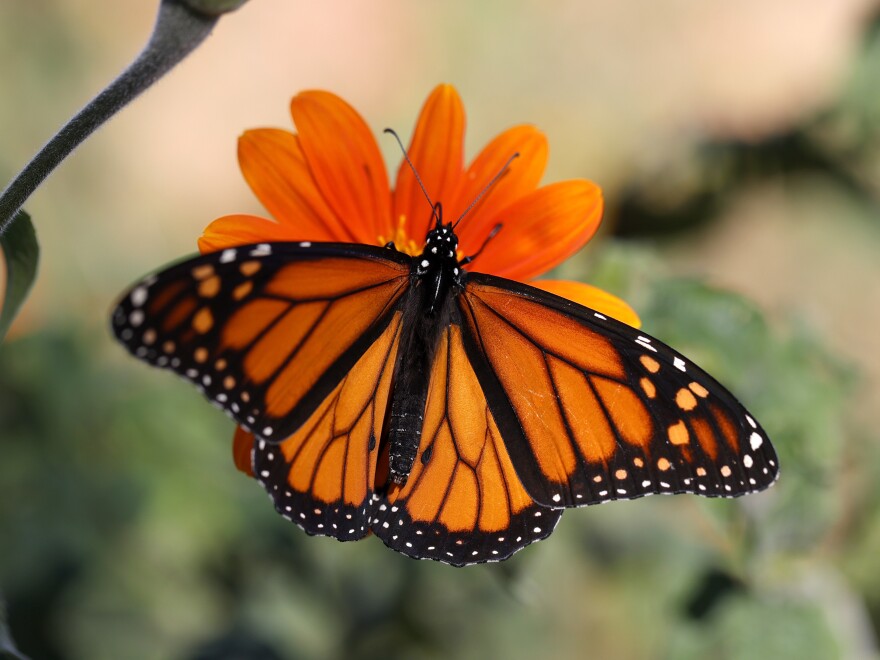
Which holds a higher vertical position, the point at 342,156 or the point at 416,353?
the point at 342,156

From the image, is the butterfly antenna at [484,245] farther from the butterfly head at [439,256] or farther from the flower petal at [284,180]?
the flower petal at [284,180]

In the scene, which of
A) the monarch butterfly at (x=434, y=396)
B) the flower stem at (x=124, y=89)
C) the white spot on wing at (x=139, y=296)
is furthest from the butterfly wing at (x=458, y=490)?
the flower stem at (x=124, y=89)

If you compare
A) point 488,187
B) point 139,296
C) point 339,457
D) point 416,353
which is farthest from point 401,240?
point 139,296

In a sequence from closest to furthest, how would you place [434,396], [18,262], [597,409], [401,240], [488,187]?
[18,262]
[597,409]
[434,396]
[488,187]
[401,240]

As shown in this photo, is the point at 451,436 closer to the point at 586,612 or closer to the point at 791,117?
the point at 586,612

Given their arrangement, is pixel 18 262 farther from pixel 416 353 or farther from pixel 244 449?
pixel 416 353

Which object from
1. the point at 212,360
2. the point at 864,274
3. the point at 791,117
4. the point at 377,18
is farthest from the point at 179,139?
the point at 212,360

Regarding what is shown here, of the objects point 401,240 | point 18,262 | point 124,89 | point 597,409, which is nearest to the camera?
point 124,89

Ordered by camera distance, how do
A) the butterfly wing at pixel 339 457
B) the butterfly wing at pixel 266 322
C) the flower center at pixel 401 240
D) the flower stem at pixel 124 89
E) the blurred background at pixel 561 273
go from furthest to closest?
the blurred background at pixel 561 273
the flower center at pixel 401 240
the butterfly wing at pixel 339 457
the butterfly wing at pixel 266 322
the flower stem at pixel 124 89
